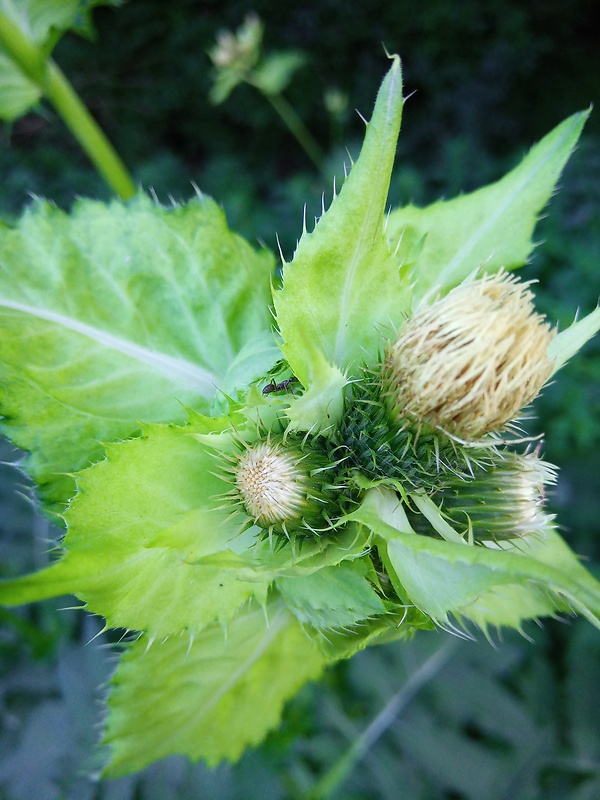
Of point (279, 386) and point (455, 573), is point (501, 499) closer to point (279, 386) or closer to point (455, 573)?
point (455, 573)

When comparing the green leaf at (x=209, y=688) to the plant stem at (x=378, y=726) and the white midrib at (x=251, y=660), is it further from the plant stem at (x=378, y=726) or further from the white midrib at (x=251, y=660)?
the plant stem at (x=378, y=726)

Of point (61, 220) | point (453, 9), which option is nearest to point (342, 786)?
point (61, 220)

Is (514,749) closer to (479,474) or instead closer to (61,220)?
(479,474)

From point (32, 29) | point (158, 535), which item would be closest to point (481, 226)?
point (158, 535)

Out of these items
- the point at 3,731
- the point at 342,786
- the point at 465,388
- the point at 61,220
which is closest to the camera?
the point at 465,388

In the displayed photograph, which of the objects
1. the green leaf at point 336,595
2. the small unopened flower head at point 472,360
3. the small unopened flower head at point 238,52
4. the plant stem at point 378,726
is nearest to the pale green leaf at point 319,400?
the small unopened flower head at point 472,360
